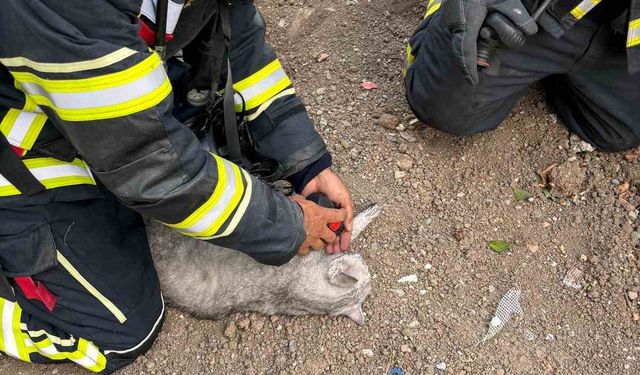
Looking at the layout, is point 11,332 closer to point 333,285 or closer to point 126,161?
point 126,161

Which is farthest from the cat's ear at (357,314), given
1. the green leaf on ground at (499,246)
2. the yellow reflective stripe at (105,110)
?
the yellow reflective stripe at (105,110)

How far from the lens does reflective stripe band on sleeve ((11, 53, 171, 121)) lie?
1564mm

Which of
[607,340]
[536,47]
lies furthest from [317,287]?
[536,47]

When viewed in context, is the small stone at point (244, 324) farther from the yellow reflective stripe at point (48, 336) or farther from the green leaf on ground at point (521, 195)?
the green leaf on ground at point (521, 195)

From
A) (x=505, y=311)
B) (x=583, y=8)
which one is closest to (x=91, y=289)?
(x=505, y=311)

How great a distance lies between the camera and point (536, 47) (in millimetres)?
2613

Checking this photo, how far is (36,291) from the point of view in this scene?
2217 millimetres

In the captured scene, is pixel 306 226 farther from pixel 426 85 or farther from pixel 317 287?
pixel 426 85

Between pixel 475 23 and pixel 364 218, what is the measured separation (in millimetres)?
942

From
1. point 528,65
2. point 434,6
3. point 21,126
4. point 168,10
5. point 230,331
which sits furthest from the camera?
point 434,6

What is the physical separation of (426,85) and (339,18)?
0.90 metres

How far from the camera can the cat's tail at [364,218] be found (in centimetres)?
266

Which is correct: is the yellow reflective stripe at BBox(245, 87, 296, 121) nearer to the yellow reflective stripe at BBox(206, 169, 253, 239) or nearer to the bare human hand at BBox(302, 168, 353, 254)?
the bare human hand at BBox(302, 168, 353, 254)

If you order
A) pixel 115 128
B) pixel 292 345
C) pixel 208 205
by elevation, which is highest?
pixel 115 128
